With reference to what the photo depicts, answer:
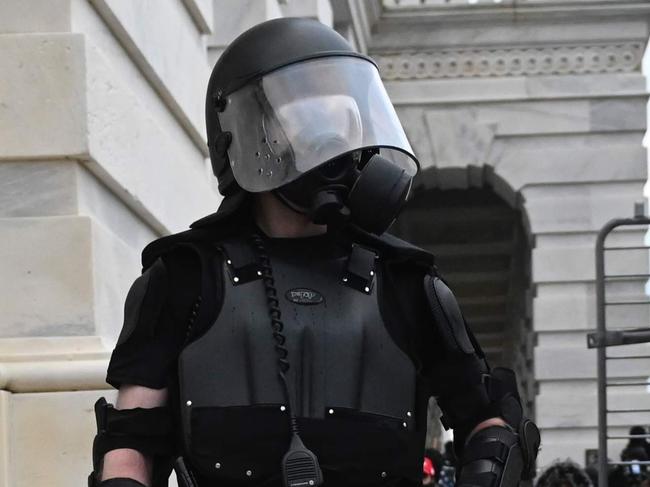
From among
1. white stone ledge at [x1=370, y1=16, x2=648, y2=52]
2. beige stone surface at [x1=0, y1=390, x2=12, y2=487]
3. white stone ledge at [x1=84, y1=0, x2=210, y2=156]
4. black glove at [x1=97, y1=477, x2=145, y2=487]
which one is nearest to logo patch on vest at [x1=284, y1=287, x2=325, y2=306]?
black glove at [x1=97, y1=477, x2=145, y2=487]

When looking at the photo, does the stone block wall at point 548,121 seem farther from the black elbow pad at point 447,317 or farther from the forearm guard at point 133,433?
the forearm guard at point 133,433

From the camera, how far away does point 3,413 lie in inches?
212

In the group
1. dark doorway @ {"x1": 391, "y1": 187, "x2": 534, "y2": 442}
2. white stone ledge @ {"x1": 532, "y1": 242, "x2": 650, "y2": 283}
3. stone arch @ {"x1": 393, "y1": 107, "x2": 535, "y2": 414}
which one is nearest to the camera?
white stone ledge @ {"x1": 532, "y1": 242, "x2": 650, "y2": 283}

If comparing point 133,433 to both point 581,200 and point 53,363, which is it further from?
point 581,200

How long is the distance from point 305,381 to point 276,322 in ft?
0.43

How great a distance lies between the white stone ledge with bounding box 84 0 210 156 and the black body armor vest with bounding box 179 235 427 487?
2868 mm

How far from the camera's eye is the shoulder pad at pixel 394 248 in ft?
11.9

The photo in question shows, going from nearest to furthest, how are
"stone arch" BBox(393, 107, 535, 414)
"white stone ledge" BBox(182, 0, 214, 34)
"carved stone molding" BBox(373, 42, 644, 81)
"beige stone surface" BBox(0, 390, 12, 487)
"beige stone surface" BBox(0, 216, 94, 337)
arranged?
"beige stone surface" BBox(0, 390, 12, 487)
"beige stone surface" BBox(0, 216, 94, 337)
"white stone ledge" BBox(182, 0, 214, 34)
"carved stone molding" BBox(373, 42, 644, 81)
"stone arch" BBox(393, 107, 535, 414)

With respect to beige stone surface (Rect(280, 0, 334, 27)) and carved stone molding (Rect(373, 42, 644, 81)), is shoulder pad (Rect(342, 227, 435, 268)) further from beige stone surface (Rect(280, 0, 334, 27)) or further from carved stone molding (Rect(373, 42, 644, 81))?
carved stone molding (Rect(373, 42, 644, 81))

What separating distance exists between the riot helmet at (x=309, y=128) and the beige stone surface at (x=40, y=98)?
1.89 metres

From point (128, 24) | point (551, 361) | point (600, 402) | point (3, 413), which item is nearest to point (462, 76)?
point (551, 361)

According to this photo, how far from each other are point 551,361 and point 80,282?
14.9m

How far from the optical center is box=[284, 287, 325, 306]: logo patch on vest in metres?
3.50

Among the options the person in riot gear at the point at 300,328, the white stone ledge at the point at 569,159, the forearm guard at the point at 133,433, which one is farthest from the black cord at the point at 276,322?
the white stone ledge at the point at 569,159
